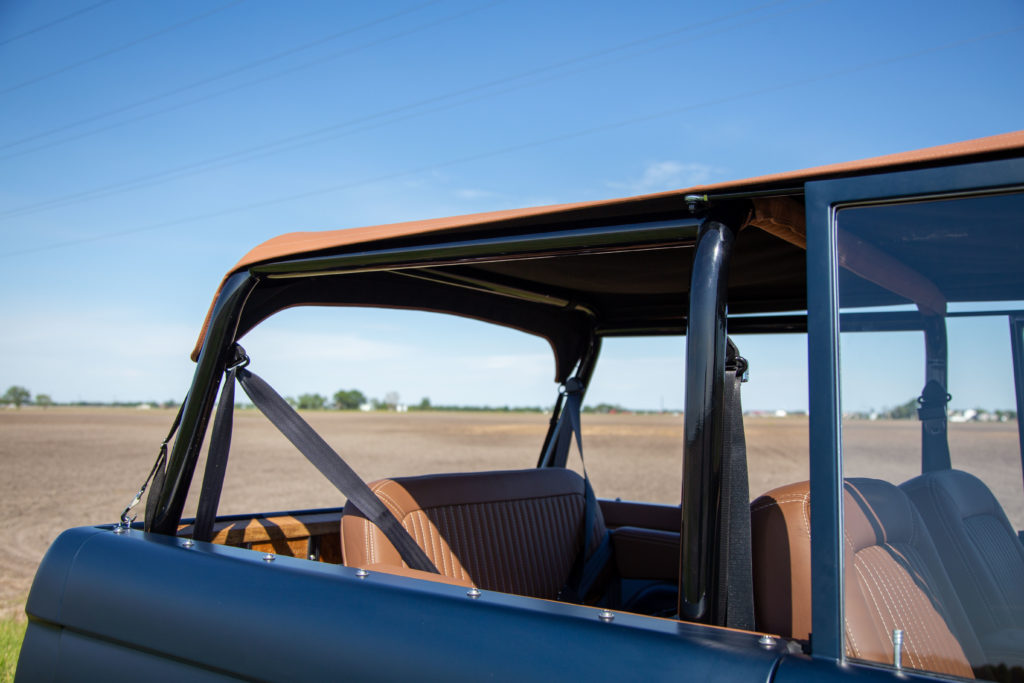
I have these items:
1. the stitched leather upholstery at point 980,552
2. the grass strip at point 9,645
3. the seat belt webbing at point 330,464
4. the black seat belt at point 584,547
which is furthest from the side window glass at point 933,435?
the grass strip at point 9,645

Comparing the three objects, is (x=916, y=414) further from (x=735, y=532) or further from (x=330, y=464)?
(x=330, y=464)

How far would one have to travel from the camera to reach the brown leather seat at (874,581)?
129 cm

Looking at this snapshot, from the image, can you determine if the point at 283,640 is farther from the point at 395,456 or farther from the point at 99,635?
the point at 395,456

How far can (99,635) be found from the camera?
77.5 inches

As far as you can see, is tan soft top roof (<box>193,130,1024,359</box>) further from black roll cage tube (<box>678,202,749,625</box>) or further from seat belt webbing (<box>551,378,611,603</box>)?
seat belt webbing (<box>551,378,611,603</box>)

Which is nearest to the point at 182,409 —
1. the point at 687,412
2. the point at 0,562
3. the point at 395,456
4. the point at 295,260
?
the point at 295,260

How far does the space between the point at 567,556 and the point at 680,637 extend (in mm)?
1892

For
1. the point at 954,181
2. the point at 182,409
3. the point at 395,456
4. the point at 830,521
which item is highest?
the point at 954,181

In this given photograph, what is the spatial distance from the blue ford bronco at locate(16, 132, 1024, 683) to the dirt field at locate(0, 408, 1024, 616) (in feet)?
0.05

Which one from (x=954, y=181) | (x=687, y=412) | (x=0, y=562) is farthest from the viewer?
(x=0, y=562)

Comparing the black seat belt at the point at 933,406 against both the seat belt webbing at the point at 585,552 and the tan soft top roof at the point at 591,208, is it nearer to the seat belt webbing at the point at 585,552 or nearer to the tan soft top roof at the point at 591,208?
the tan soft top roof at the point at 591,208

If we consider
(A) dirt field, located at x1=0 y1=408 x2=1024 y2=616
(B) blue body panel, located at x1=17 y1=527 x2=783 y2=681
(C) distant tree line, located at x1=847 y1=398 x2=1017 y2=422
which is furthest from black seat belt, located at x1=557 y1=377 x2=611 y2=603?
(C) distant tree line, located at x1=847 y1=398 x2=1017 y2=422

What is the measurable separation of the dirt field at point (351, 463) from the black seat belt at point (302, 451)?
44.4 inches

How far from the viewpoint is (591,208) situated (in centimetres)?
165
